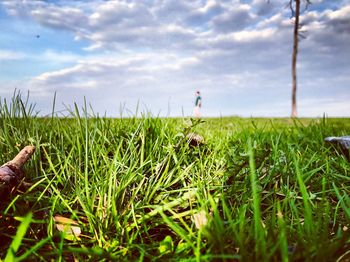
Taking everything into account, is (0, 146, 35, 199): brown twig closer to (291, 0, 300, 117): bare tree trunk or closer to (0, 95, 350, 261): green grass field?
(0, 95, 350, 261): green grass field

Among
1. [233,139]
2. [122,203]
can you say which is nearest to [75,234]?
[122,203]

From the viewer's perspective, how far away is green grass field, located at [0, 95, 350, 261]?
1.12m

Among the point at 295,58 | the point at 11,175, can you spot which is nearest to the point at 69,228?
the point at 11,175

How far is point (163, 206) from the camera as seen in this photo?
5.25ft

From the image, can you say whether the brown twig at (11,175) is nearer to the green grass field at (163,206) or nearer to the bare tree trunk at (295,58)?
the green grass field at (163,206)

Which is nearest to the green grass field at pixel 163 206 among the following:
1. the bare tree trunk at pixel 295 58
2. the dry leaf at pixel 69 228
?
the dry leaf at pixel 69 228

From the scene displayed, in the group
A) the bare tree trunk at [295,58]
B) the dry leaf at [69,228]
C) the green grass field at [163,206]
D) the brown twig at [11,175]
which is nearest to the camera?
the green grass field at [163,206]

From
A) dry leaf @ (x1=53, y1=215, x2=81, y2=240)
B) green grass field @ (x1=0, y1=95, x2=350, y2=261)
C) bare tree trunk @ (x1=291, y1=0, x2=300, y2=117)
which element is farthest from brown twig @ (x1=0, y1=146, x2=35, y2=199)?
bare tree trunk @ (x1=291, y1=0, x2=300, y2=117)

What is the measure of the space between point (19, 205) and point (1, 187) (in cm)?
15

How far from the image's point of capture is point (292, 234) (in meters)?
1.47

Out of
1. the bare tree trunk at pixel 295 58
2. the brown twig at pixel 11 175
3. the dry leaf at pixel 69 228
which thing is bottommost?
the dry leaf at pixel 69 228

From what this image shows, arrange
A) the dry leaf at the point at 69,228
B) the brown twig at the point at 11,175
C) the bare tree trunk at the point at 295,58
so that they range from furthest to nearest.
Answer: the bare tree trunk at the point at 295,58
the brown twig at the point at 11,175
the dry leaf at the point at 69,228

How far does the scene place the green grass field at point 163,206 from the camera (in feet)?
3.67

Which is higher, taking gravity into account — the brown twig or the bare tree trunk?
the bare tree trunk
